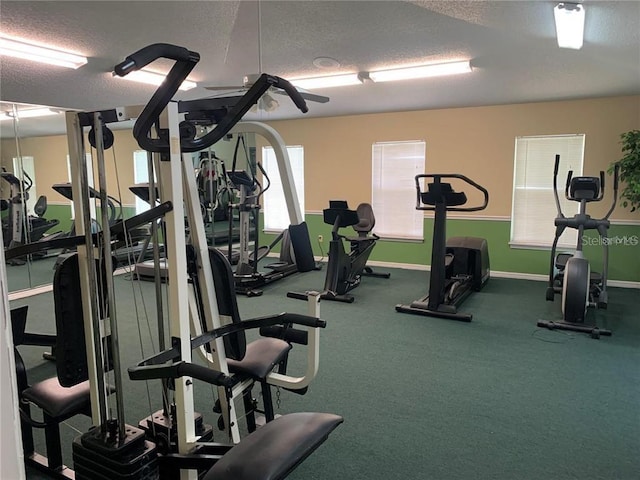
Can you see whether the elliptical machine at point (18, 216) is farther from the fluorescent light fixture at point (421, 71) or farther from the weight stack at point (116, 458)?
the weight stack at point (116, 458)

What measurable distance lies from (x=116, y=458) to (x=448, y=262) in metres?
4.68

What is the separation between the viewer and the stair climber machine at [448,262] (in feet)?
15.1

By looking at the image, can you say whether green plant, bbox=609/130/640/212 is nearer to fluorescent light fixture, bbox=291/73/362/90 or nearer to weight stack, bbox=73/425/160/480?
fluorescent light fixture, bbox=291/73/362/90

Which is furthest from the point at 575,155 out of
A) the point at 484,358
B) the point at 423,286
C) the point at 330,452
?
the point at 330,452

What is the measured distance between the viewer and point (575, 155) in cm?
593

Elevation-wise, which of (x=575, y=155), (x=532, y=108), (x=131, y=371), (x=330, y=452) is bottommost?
(x=330, y=452)

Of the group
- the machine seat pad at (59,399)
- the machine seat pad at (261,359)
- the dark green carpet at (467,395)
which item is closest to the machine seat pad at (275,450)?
the machine seat pad at (261,359)

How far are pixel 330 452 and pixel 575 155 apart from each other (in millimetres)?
5301

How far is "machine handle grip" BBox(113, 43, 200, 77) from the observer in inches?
49.9

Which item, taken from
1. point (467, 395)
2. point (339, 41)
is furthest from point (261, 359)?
point (339, 41)

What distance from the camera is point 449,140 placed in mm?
6555

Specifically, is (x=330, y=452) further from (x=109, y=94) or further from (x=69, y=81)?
(x=109, y=94)

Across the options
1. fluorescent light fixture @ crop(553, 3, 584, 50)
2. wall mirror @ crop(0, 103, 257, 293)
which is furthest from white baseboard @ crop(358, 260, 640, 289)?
fluorescent light fixture @ crop(553, 3, 584, 50)

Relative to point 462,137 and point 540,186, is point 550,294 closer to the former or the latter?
point 540,186
